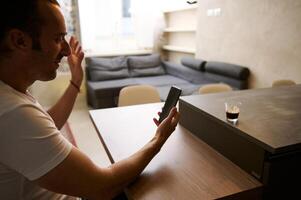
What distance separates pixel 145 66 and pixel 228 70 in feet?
6.12

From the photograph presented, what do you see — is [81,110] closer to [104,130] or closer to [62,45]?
[104,130]

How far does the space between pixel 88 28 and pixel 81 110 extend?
1.45 m

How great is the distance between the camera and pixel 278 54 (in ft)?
9.30

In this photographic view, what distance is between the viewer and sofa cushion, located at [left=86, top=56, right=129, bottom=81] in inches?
173

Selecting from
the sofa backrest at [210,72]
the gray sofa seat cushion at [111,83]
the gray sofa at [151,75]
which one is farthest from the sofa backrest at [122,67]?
the sofa backrest at [210,72]

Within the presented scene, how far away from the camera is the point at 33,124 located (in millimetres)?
678

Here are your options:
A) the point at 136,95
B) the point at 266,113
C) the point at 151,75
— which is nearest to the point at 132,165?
the point at 266,113

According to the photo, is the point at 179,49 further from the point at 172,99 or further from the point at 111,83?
the point at 172,99

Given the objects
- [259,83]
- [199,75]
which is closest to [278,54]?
[259,83]

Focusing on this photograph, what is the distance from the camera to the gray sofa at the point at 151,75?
11.3 feet

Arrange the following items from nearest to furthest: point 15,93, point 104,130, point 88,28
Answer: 1. point 15,93
2. point 104,130
3. point 88,28

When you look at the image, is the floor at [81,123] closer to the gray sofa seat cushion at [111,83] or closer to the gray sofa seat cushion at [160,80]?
the gray sofa seat cushion at [111,83]

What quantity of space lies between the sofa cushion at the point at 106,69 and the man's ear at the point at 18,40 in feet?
12.1

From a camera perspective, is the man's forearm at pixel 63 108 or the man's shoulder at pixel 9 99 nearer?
the man's shoulder at pixel 9 99
